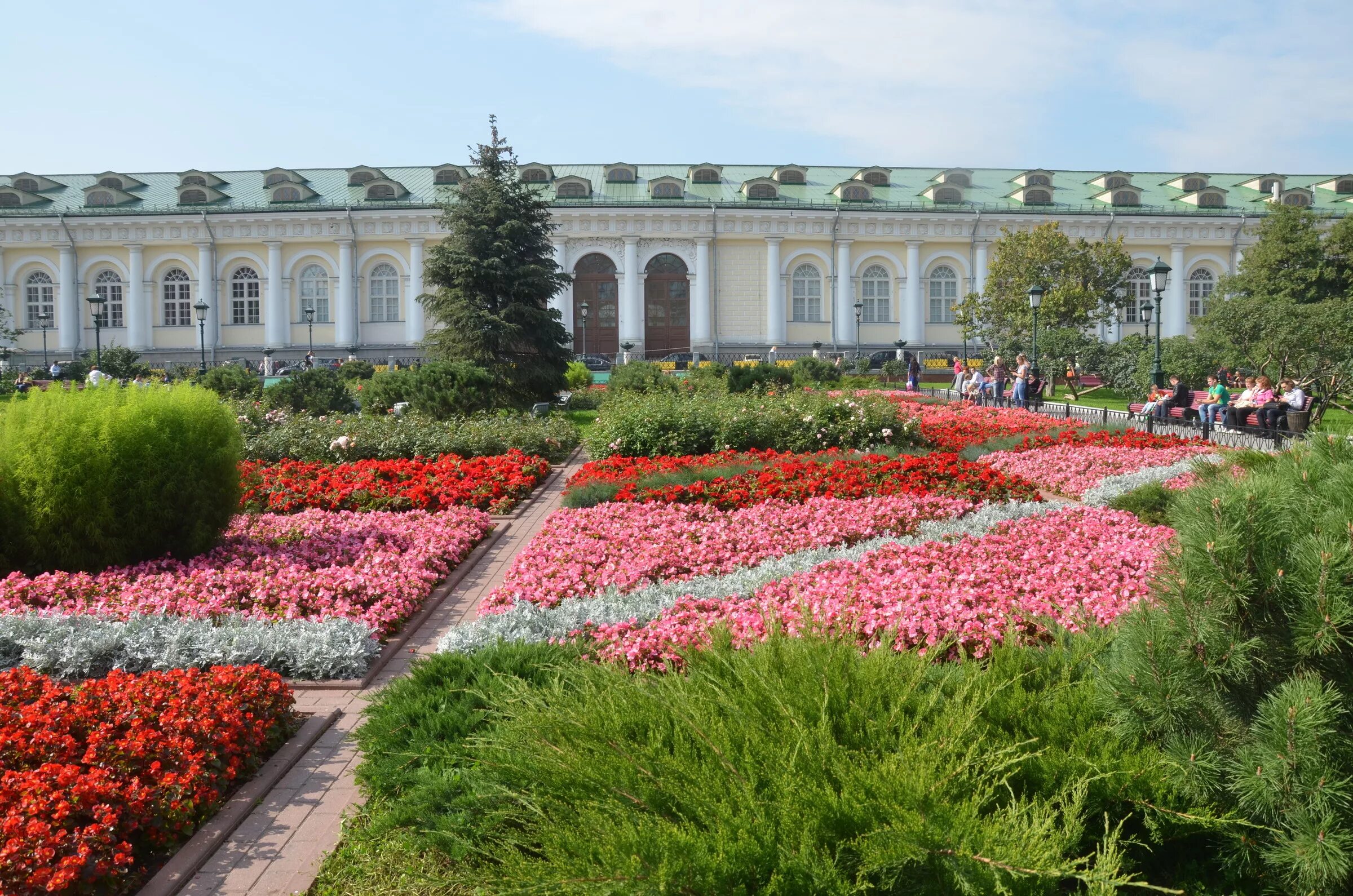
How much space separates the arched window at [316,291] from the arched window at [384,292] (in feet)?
6.44

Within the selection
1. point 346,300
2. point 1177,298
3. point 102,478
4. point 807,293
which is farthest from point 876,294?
point 102,478

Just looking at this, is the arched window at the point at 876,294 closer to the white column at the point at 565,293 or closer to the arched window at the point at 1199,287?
the white column at the point at 565,293

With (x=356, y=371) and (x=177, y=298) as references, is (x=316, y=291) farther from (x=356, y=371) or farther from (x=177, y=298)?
(x=356, y=371)

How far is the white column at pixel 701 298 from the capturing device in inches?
1671

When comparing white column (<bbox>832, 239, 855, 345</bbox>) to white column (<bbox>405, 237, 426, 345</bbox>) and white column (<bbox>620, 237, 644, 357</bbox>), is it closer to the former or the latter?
Result: white column (<bbox>620, 237, 644, 357</bbox>)

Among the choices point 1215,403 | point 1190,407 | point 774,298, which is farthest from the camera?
point 774,298

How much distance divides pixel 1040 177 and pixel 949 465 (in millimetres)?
40464

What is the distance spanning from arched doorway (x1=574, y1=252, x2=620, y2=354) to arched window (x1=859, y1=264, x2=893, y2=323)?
1116cm

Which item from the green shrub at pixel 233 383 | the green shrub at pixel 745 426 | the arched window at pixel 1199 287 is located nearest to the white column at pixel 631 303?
the green shrub at pixel 233 383

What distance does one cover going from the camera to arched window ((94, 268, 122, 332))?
1689 inches

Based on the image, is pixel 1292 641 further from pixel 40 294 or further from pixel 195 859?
pixel 40 294

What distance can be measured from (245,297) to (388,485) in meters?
37.5

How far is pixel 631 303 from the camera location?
4256 centimetres

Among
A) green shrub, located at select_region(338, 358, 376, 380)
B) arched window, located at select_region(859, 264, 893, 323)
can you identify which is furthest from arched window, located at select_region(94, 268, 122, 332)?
arched window, located at select_region(859, 264, 893, 323)
